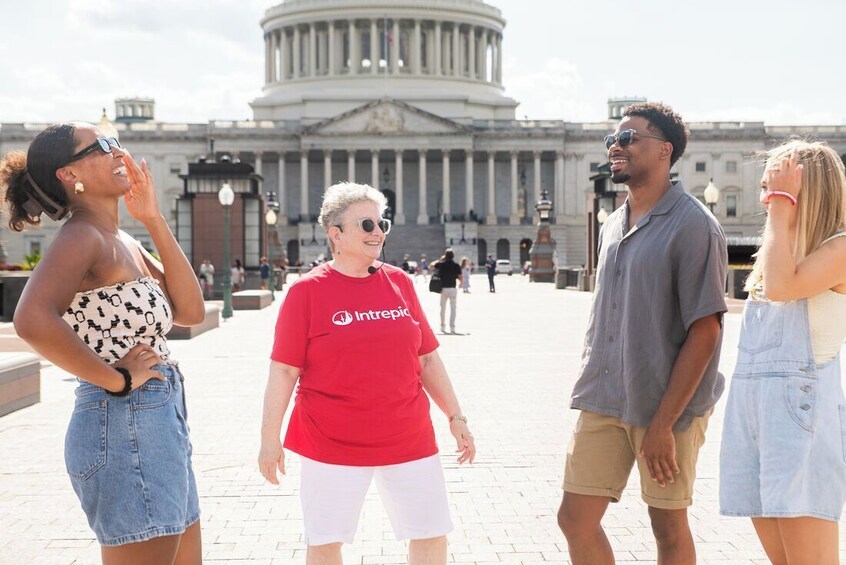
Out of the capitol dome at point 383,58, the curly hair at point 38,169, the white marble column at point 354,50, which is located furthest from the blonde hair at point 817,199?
the white marble column at point 354,50

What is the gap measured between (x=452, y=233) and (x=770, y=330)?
91.0 metres

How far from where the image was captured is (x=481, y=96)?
113500 millimetres

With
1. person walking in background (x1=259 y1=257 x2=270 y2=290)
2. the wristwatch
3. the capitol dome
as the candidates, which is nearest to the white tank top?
the wristwatch

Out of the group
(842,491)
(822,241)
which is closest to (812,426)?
(842,491)

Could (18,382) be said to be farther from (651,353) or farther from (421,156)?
(421,156)

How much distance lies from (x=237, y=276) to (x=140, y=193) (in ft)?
111

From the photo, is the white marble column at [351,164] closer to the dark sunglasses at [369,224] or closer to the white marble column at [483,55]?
the white marble column at [483,55]

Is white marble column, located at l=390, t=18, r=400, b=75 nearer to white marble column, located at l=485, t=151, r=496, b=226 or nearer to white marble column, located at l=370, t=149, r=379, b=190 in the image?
white marble column, located at l=370, t=149, r=379, b=190

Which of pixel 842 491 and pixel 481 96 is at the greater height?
pixel 481 96

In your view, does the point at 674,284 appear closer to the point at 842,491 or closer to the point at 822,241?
the point at 822,241

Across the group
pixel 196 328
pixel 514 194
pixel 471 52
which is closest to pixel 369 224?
pixel 196 328

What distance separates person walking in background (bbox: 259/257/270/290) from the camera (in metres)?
40.6

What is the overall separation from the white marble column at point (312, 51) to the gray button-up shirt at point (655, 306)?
11199 cm

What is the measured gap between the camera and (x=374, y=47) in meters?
112
